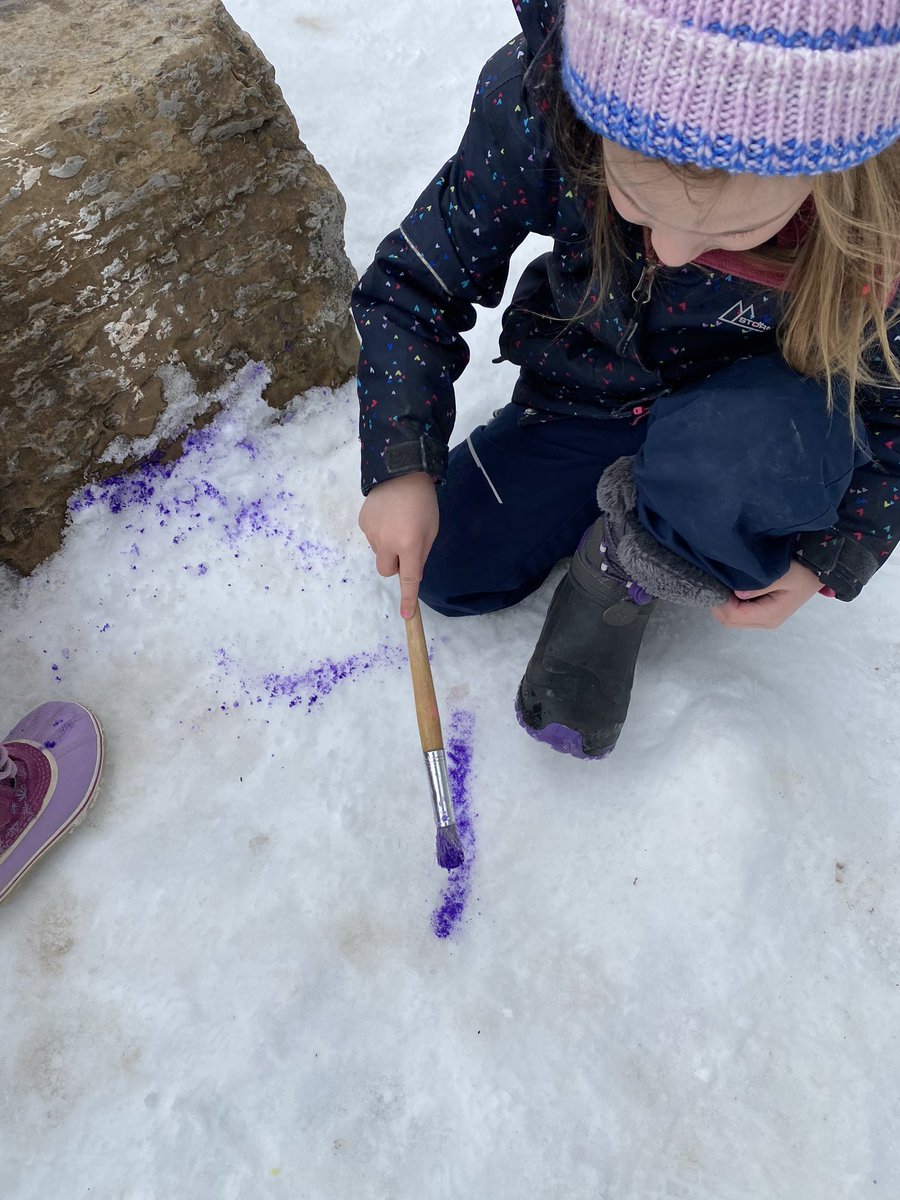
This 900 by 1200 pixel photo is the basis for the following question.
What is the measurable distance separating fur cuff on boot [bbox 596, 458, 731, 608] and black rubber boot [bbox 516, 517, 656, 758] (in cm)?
5

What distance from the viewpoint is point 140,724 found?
47.5 inches

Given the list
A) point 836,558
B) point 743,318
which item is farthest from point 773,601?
point 743,318

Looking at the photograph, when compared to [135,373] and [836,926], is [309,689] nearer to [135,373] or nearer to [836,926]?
[135,373]

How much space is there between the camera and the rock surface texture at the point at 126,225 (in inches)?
42.6

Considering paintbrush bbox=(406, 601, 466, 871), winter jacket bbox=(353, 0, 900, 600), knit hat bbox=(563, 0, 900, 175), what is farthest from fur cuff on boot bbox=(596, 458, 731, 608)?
knit hat bbox=(563, 0, 900, 175)

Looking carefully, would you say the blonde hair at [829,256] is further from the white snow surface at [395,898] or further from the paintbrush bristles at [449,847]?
the paintbrush bristles at [449,847]

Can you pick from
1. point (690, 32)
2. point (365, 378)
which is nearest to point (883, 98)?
point (690, 32)

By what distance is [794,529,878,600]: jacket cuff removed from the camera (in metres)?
1.02

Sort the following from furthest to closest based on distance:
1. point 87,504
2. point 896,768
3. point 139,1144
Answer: point 87,504 → point 896,768 → point 139,1144

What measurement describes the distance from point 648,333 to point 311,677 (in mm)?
597

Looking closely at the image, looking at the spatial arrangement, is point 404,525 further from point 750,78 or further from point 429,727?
point 750,78

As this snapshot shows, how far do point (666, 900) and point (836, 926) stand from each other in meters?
0.20

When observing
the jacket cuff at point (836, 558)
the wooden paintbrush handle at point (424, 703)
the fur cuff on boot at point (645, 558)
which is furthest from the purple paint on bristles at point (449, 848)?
the jacket cuff at point (836, 558)

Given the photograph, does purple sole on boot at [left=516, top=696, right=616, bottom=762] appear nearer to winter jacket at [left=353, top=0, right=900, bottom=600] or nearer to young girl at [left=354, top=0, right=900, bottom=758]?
young girl at [left=354, top=0, right=900, bottom=758]
